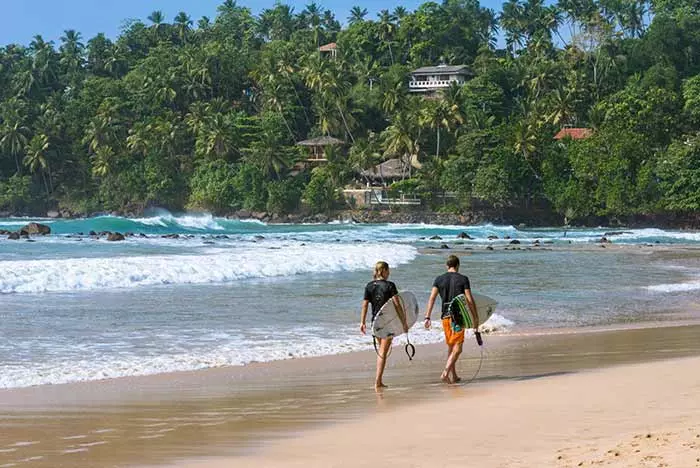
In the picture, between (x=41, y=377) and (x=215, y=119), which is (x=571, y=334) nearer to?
(x=41, y=377)

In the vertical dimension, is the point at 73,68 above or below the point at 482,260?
above

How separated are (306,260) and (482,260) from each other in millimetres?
7824

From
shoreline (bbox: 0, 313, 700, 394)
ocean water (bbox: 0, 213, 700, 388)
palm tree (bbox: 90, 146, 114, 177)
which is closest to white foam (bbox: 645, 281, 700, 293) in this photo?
ocean water (bbox: 0, 213, 700, 388)

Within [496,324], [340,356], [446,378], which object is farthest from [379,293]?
[496,324]

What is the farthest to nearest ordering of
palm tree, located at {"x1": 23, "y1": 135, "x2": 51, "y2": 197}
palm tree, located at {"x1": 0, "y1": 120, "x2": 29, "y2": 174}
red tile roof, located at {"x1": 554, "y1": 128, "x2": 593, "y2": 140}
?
palm tree, located at {"x1": 0, "y1": 120, "x2": 29, "y2": 174} → palm tree, located at {"x1": 23, "y1": 135, "x2": 51, "y2": 197} → red tile roof, located at {"x1": 554, "y1": 128, "x2": 593, "y2": 140}

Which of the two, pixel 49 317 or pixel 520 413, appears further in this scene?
pixel 49 317

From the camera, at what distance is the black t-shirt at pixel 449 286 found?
10438mm

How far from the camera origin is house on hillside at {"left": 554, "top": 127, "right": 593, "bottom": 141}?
75575 mm

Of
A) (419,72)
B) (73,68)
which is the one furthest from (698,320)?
(73,68)

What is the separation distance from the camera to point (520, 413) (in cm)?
816

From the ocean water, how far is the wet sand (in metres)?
0.91

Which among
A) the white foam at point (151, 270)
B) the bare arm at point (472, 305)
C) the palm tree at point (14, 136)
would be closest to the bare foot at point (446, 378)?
the bare arm at point (472, 305)

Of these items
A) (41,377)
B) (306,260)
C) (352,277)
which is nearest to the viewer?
(41,377)

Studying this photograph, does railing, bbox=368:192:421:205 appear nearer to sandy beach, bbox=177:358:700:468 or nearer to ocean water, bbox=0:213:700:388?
ocean water, bbox=0:213:700:388
